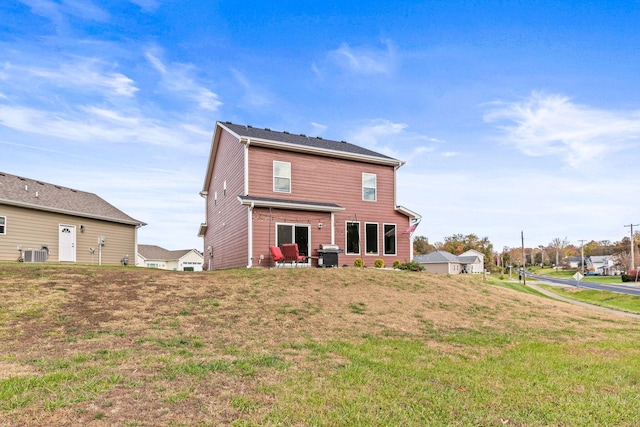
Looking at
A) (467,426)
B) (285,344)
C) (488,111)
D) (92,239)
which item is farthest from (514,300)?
(92,239)

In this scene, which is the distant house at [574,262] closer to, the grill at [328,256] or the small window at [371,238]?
the small window at [371,238]

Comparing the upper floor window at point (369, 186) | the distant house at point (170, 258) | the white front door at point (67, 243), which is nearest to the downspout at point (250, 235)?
the upper floor window at point (369, 186)

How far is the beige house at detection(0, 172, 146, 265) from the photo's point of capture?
19.2 meters

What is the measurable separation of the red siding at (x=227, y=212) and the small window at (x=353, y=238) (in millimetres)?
5162

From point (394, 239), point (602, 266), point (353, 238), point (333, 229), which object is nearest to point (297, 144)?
point (333, 229)

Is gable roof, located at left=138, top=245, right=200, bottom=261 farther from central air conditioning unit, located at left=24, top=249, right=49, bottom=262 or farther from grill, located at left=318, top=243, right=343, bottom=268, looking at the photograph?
grill, located at left=318, top=243, right=343, bottom=268

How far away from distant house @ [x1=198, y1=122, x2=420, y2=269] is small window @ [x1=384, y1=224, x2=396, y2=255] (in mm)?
52

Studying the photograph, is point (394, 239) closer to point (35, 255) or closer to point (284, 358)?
point (284, 358)

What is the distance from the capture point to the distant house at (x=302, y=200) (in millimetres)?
17406

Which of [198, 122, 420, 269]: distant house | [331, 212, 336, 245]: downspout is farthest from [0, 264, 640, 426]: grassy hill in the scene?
[331, 212, 336, 245]: downspout

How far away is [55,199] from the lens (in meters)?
22.0

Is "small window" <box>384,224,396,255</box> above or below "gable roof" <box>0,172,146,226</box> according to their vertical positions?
below

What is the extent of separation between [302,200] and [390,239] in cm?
530

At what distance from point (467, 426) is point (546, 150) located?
2204 centimetres
